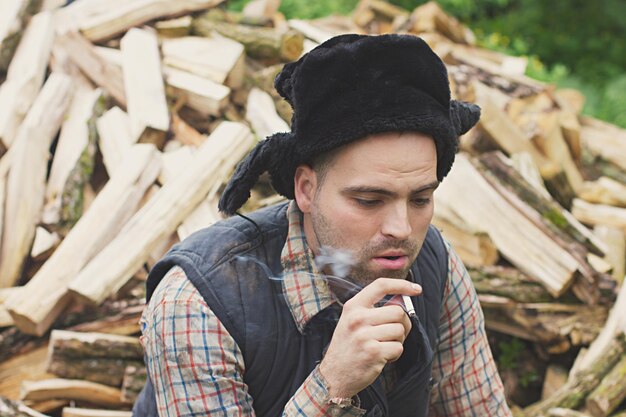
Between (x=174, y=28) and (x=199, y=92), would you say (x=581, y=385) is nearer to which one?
(x=199, y=92)

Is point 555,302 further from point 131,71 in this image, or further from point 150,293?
point 131,71

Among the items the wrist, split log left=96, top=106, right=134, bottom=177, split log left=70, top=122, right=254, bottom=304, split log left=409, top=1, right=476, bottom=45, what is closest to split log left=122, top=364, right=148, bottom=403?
split log left=70, top=122, right=254, bottom=304

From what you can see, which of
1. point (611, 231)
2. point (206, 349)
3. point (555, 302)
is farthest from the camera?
point (611, 231)

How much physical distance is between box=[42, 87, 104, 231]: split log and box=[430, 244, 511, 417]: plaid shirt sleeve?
239 cm

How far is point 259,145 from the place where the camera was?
7.86 feet

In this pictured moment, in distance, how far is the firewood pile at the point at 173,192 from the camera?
12.5 feet

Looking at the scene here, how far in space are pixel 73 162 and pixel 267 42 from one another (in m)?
1.75

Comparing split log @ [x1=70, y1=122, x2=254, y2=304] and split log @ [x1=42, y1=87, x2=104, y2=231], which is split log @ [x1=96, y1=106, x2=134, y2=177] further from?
split log @ [x1=70, y1=122, x2=254, y2=304]

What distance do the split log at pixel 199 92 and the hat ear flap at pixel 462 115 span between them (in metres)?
2.75

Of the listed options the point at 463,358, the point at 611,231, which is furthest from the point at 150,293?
the point at 611,231

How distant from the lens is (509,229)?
4555 mm

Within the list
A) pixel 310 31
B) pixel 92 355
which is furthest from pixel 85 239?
pixel 310 31

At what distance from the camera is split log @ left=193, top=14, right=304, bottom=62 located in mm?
5602

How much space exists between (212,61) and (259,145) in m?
3.15
